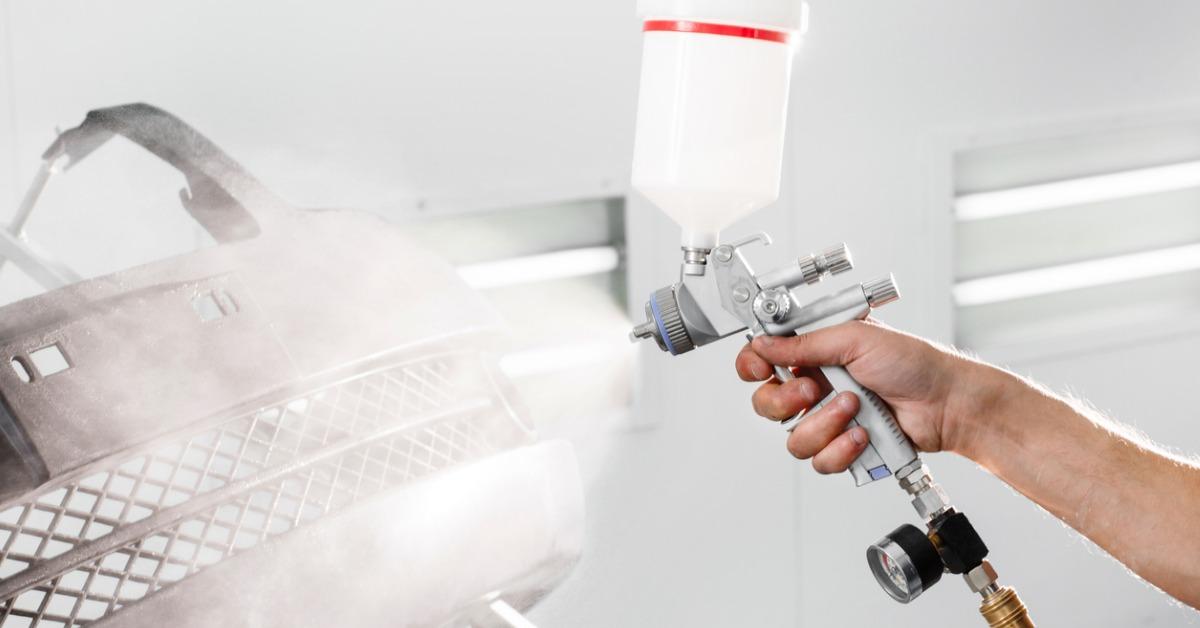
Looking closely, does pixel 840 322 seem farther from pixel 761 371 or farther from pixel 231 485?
pixel 231 485

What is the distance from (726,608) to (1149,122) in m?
1.15

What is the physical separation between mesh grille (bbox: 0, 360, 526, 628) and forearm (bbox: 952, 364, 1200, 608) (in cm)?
55

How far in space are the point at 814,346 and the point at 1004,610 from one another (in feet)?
0.99

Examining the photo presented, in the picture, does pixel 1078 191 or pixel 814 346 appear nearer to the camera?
pixel 814 346

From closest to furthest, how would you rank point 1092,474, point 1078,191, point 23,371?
1. point 23,371
2. point 1092,474
3. point 1078,191

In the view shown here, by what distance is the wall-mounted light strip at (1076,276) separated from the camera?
1.95 meters

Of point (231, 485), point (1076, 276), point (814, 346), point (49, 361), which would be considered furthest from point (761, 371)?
point (1076, 276)

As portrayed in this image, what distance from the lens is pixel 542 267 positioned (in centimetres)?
143

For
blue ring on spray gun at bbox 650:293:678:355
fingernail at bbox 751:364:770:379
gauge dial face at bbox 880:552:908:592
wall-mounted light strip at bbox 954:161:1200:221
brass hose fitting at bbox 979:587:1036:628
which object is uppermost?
blue ring on spray gun at bbox 650:293:678:355

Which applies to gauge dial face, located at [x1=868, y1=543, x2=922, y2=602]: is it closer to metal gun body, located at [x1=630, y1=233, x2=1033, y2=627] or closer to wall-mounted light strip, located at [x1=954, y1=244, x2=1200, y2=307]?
metal gun body, located at [x1=630, y1=233, x2=1033, y2=627]

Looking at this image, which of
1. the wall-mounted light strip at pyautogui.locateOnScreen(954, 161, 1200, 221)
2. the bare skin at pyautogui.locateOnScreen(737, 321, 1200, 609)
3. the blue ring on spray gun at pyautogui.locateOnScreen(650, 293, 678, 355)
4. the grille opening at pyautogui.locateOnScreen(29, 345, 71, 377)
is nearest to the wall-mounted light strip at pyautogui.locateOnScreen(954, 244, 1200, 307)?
the wall-mounted light strip at pyautogui.locateOnScreen(954, 161, 1200, 221)

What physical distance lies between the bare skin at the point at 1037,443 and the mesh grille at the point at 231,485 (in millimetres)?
338

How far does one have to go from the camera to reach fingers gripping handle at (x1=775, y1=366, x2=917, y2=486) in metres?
1.14

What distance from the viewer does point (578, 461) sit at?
144cm
